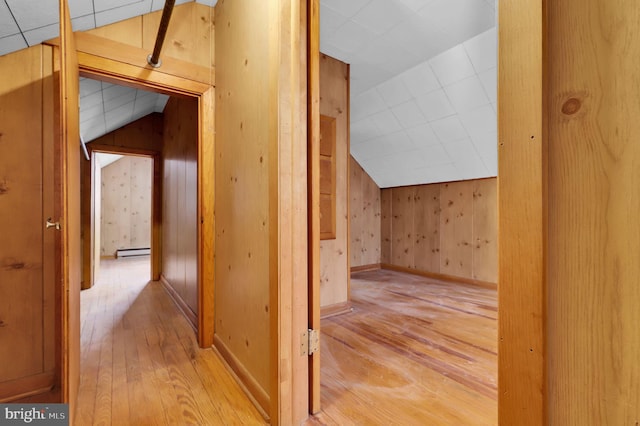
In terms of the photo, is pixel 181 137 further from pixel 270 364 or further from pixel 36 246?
pixel 270 364

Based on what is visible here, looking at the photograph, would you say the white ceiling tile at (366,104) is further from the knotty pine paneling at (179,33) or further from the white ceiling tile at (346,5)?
the knotty pine paneling at (179,33)

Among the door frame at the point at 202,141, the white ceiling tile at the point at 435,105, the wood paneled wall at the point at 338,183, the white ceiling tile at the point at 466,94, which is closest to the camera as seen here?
the door frame at the point at 202,141

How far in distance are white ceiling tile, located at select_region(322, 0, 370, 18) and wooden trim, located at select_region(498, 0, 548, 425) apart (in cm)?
189

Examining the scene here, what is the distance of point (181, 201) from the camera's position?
9.73ft

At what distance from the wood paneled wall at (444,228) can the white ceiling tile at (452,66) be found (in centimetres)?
156

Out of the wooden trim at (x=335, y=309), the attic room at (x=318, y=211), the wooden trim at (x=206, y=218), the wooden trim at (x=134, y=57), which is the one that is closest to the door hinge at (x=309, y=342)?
the attic room at (x=318, y=211)

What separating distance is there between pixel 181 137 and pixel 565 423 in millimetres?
3313

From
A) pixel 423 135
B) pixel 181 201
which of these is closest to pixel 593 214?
pixel 181 201

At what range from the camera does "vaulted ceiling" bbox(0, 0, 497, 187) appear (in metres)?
1.68

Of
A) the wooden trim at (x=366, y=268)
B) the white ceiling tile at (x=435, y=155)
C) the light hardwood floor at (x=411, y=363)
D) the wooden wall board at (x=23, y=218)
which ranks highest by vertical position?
the white ceiling tile at (x=435, y=155)

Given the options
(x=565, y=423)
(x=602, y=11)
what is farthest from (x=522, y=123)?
(x=565, y=423)

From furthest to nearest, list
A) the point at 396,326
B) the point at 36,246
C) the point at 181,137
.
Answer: the point at 181,137 → the point at 396,326 → the point at 36,246

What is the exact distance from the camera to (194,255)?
2.54m

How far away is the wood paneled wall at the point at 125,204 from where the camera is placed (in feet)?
21.0
